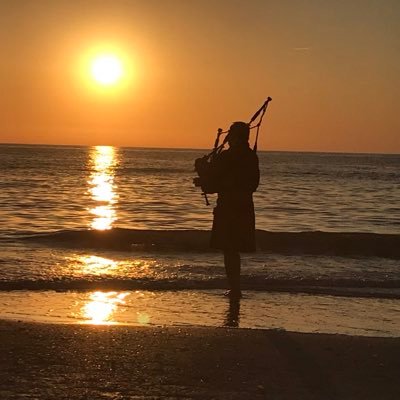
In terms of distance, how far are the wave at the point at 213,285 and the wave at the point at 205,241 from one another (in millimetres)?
4093

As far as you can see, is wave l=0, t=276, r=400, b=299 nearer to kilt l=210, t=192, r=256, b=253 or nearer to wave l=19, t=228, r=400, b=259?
kilt l=210, t=192, r=256, b=253

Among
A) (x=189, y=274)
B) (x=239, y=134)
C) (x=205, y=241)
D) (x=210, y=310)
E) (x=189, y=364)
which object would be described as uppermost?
(x=239, y=134)

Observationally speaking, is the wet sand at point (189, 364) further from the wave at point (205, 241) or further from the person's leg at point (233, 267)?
the wave at point (205, 241)

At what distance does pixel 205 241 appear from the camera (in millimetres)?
15023

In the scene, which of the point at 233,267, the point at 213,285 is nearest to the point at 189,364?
the point at 233,267

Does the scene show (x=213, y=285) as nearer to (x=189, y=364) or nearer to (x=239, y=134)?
(x=239, y=134)

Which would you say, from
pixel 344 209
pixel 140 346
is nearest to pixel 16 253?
pixel 140 346

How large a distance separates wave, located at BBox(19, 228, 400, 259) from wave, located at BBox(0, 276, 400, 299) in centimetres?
409

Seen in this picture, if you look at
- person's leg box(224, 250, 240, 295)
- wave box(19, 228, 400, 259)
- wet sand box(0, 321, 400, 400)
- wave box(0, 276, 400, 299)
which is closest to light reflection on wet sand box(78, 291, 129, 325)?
wave box(0, 276, 400, 299)

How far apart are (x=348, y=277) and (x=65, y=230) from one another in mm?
8282

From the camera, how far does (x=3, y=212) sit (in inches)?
845

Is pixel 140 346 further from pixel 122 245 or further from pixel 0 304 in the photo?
pixel 122 245

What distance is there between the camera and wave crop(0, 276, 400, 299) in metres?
8.66

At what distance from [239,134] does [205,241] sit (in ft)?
25.8
